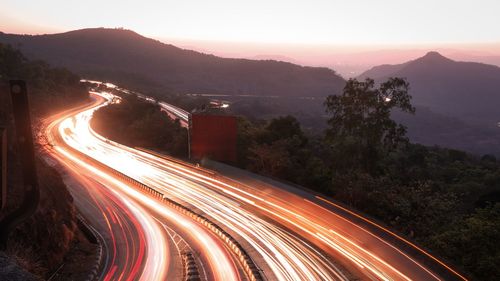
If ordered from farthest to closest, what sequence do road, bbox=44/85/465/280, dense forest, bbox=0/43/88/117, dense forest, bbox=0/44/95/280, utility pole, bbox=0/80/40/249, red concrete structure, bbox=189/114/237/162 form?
1. dense forest, bbox=0/43/88/117
2. red concrete structure, bbox=189/114/237/162
3. road, bbox=44/85/465/280
4. dense forest, bbox=0/44/95/280
5. utility pole, bbox=0/80/40/249

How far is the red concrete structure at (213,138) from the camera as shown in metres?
58.3

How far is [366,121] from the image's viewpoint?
54500 millimetres

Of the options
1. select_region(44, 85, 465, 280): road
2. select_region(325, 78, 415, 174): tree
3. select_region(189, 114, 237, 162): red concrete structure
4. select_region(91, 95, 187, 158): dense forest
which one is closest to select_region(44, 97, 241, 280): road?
select_region(44, 85, 465, 280): road

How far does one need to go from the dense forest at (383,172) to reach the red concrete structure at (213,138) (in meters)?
2.85

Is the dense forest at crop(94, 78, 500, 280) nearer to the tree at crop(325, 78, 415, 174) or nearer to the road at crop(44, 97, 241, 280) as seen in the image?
the tree at crop(325, 78, 415, 174)

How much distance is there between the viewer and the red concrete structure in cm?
5828

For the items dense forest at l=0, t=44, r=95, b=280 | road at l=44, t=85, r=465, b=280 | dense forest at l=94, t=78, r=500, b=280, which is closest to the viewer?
dense forest at l=0, t=44, r=95, b=280

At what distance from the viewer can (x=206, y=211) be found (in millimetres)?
40375

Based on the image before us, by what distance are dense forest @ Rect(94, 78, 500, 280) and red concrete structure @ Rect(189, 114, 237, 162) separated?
2.85 m

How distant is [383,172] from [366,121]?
8.41 meters

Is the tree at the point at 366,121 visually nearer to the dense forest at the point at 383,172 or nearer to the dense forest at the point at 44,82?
the dense forest at the point at 383,172

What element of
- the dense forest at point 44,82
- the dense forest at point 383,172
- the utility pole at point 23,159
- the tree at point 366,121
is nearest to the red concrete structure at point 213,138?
the dense forest at point 383,172

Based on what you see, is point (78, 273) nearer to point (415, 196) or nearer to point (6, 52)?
point (415, 196)

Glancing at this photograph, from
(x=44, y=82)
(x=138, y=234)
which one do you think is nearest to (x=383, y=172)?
(x=138, y=234)
